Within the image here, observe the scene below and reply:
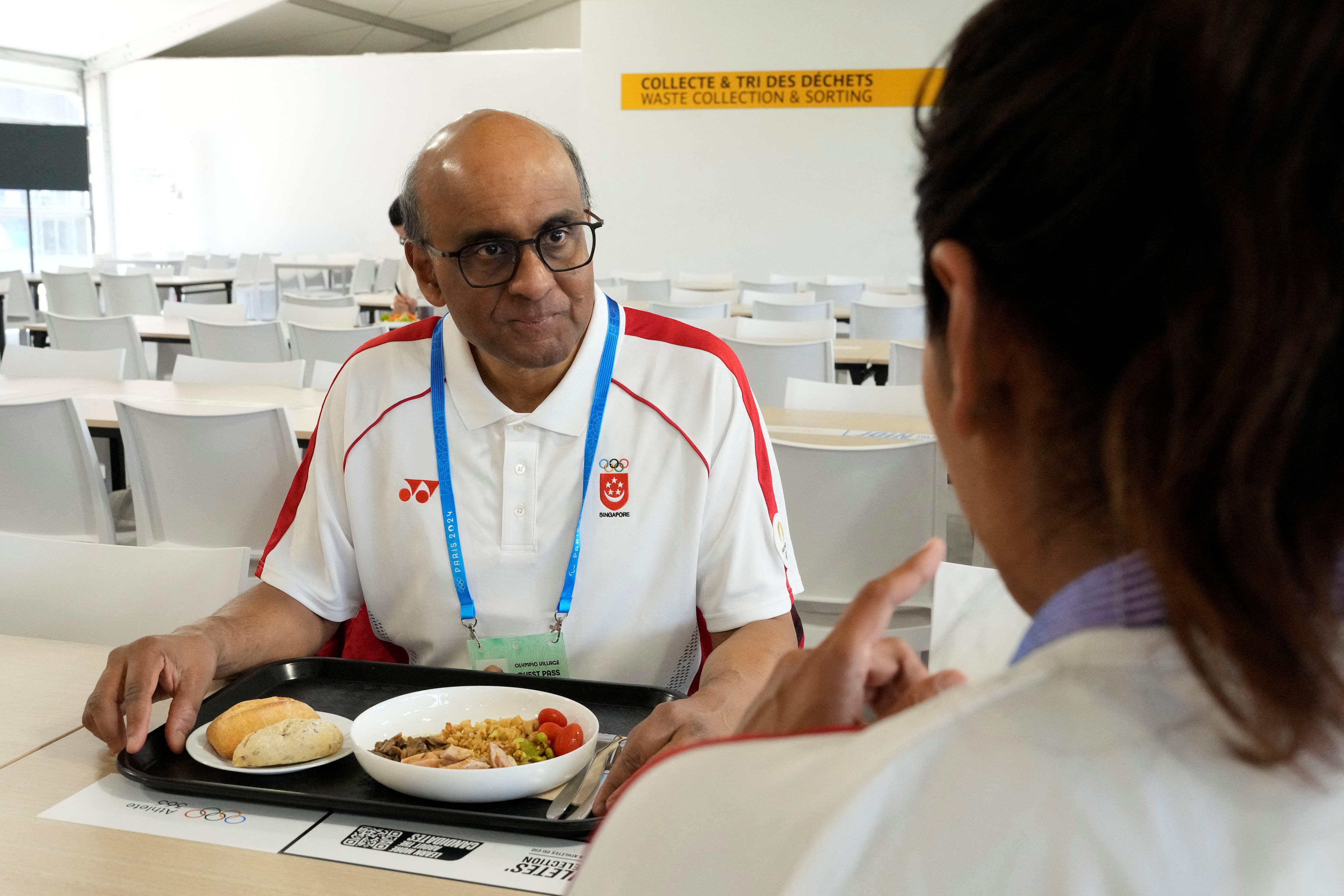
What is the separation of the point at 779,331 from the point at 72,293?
5904 mm

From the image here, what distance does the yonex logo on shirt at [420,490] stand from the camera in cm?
168

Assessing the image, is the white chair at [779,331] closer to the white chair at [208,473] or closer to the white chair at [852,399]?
the white chair at [852,399]

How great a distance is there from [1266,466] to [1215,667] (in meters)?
0.08

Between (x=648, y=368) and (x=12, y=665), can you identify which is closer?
(x=12, y=665)

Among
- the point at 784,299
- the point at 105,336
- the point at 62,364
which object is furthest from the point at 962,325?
the point at 784,299

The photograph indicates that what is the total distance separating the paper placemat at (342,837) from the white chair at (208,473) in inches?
75.5

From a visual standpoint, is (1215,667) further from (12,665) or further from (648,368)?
(12,665)

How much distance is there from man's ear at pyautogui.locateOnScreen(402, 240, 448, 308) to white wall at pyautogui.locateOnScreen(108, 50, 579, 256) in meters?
10.8

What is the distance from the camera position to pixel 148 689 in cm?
128

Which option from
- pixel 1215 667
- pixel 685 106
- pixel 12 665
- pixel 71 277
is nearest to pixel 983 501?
pixel 1215 667

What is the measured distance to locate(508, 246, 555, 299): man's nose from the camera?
1.59 m

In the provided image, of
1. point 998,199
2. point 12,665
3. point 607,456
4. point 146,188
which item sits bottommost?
point 12,665

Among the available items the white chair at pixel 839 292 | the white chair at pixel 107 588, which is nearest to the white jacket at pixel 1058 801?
the white chair at pixel 107 588

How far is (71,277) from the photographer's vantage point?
8312 millimetres
